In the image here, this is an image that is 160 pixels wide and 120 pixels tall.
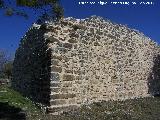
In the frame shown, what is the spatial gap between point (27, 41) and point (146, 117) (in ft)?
18.1

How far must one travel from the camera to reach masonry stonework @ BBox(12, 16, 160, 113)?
32.5 feet

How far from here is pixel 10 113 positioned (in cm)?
888

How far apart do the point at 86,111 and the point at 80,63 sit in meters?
1.62

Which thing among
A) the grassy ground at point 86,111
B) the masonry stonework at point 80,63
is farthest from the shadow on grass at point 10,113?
the masonry stonework at point 80,63

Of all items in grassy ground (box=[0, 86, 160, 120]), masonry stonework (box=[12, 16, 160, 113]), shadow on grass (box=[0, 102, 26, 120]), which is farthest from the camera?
masonry stonework (box=[12, 16, 160, 113])

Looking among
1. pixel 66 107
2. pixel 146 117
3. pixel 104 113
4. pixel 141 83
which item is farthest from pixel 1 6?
pixel 141 83

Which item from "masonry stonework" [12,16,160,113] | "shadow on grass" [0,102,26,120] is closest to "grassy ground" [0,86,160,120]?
"shadow on grass" [0,102,26,120]

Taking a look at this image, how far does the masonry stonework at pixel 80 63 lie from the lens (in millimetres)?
9914

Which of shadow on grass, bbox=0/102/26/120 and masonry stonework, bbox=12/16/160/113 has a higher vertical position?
masonry stonework, bbox=12/16/160/113

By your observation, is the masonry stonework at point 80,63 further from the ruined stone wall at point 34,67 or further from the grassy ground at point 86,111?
the grassy ground at point 86,111

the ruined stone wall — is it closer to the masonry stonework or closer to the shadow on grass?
the masonry stonework

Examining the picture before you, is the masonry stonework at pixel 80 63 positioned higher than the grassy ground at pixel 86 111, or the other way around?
the masonry stonework at pixel 80 63

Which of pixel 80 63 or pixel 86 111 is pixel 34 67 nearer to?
pixel 80 63

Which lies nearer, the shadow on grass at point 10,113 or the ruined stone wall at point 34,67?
the shadow on grass at point 10,113
